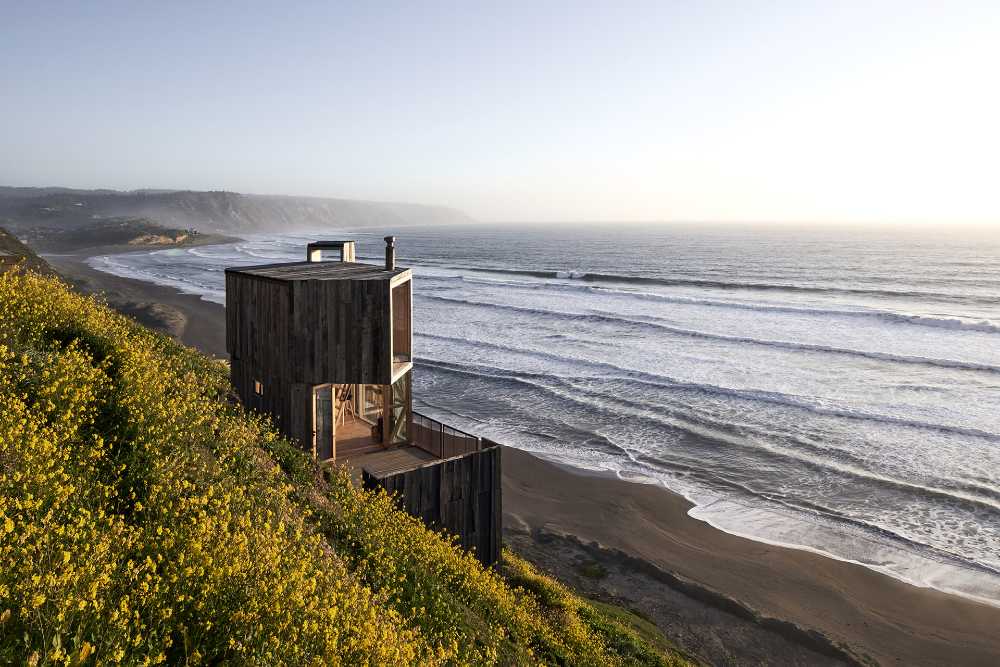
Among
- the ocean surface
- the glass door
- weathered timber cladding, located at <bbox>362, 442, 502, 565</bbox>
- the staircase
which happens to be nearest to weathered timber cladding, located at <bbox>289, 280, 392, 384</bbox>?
the glass door

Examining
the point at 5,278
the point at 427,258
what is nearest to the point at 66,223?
the point at 427,258

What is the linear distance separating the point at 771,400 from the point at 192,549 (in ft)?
89.0

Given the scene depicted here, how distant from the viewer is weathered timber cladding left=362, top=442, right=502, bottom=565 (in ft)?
38.5

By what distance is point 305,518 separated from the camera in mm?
9320

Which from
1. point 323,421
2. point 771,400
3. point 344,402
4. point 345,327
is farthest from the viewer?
point 771,400

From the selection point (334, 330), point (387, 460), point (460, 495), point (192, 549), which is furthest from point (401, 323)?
point (192, 549)

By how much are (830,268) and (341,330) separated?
289 feet

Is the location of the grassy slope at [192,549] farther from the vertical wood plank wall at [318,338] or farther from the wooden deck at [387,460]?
the wooden deck at [387,460]

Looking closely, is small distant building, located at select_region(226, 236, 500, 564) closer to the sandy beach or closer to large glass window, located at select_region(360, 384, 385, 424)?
large glass window, located at select_region(360, 384, 385, 424)

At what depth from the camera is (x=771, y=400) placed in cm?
2861

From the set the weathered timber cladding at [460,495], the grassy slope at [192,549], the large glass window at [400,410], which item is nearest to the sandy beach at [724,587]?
the grassy slope at [192,549]

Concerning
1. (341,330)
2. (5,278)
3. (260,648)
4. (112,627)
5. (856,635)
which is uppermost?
(5,278)

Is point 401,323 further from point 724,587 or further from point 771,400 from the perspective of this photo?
point 771,400

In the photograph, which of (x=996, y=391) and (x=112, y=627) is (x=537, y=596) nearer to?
(x=112, y=627)
